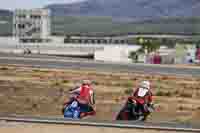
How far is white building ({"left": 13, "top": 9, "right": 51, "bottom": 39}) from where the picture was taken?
13838 centimetres

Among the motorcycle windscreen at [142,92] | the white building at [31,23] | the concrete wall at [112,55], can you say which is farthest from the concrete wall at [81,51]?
the motorcycle windscreen at [142,92]

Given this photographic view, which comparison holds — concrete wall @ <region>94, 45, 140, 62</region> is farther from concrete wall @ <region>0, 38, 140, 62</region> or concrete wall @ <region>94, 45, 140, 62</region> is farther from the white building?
the white building

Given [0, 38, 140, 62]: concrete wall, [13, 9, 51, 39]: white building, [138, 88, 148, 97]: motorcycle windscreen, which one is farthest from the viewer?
[13, 9, 51, 39]: white building

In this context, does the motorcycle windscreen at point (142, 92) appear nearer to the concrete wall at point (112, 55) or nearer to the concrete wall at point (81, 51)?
the concrete wall at point (112, 55)

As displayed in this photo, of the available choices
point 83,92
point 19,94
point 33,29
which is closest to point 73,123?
point 83,92

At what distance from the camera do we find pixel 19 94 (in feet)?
75.0

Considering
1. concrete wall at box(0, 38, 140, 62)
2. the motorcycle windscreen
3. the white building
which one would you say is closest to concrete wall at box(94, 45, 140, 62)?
concrete wall at box(0, 38, 140, 62)

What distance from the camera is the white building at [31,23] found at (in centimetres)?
13838

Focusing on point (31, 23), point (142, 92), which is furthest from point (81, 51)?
point (142, 92)

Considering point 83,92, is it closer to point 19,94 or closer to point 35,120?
point 35,120

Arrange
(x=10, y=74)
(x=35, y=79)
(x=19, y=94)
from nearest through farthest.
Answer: (x=19, y=94), (x=35, y=79), (x=10, y=74)

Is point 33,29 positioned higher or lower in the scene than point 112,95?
higher

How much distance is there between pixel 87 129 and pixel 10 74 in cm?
2029

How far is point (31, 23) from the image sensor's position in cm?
13900
